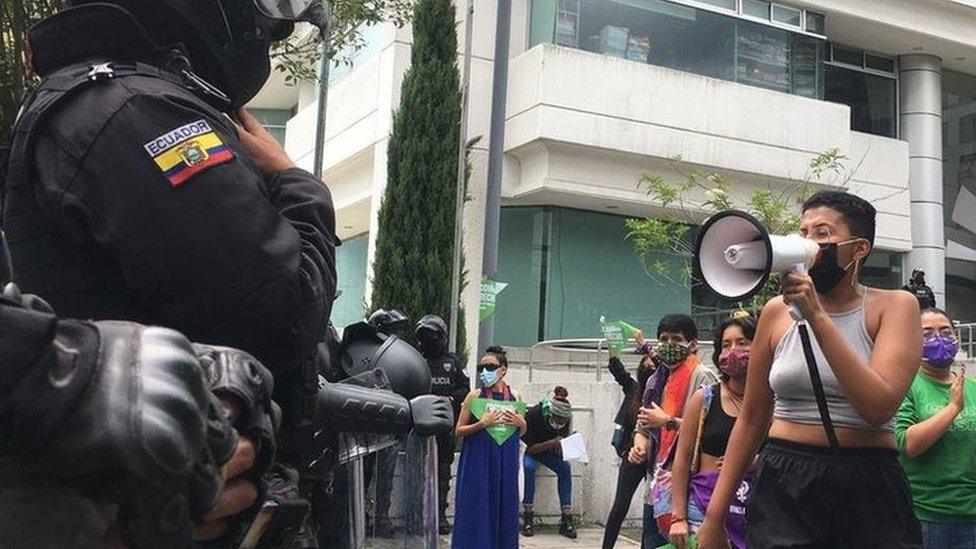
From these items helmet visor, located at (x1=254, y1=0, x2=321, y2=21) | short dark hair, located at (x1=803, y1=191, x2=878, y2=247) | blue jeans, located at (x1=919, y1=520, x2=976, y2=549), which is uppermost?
helmet visor, located at (x1=254, y1=0, x2=321, y2=21)

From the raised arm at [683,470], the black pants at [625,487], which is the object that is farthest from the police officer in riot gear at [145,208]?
the black pants at [625,487]

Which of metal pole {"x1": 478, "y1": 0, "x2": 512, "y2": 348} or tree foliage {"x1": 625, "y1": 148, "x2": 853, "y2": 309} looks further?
tree foliage {"x1": 625, "y1": 148, "x2": 853, "y2": 309}

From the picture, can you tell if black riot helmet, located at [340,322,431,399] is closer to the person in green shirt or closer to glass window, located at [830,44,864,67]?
the person in green shirt

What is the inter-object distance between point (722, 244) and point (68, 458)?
2.34m

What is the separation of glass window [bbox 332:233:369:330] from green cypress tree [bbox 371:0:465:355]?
3.80 metres

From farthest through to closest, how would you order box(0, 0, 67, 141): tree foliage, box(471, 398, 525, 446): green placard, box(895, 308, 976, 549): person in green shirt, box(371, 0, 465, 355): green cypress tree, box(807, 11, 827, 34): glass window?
box(807, 11, 827, 34): glass window, box(371, 0, 465, 355): green cypress tree, box(471, 398, 525, 446): green placard, box(0, 0, 67, 141): tree foliage, box(895, 308, 976, 549): person in green shirt

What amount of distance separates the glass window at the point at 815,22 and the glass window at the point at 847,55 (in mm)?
1366

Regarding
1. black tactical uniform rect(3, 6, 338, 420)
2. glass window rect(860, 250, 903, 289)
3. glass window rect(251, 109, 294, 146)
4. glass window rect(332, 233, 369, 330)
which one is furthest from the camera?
glass window rect(251, 109, 294, 146)

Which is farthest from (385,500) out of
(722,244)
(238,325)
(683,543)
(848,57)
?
(848,57)

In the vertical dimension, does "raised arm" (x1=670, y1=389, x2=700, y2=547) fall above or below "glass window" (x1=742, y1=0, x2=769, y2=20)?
below

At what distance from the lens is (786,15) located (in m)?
17.4

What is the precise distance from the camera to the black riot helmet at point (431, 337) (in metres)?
9.16

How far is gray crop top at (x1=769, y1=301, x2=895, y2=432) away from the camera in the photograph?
3139mm

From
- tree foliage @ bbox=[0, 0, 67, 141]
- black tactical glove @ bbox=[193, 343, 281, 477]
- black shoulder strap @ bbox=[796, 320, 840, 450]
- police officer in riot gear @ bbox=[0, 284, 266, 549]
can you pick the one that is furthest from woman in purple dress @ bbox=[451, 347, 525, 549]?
police officer in riot gear @ bbox=[0, 284, 266, 549]
